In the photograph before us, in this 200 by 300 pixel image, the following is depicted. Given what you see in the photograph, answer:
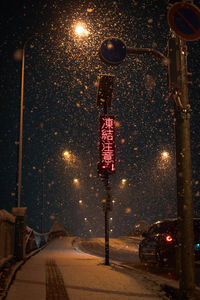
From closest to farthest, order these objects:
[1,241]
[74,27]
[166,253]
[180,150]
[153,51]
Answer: [180,150]
[153,51]
[1,241]
[166,253]
[74,27]

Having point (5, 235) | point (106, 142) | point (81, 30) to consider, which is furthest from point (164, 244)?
point (81, 30)

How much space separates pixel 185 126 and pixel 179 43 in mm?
1542

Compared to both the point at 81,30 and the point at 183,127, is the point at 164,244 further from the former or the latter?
the point at 81,30

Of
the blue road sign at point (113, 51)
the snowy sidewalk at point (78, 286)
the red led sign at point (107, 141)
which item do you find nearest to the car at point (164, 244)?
the snowy sidewalk at point (78, 286)

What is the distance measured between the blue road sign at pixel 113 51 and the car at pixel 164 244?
23.1 feet

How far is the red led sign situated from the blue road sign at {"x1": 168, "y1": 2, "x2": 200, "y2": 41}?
1008cm

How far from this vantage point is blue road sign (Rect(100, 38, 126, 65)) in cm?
842

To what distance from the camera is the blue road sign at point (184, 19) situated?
6398mm

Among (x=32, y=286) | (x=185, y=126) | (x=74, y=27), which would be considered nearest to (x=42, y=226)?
(x=74, y=27)

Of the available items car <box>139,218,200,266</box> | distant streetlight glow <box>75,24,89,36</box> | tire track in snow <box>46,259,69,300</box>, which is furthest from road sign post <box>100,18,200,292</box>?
distant streetlight glow <box>75,24,89,36</box>

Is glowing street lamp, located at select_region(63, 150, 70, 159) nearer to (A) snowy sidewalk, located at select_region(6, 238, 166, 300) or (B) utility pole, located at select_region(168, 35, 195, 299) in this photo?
(A) snowy sidewalk, located at select_region(6, 238, 166, 300)

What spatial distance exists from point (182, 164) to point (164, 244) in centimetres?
713

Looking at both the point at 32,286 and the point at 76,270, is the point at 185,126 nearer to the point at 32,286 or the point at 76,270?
the point at 32,286

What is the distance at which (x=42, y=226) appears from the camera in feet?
111
